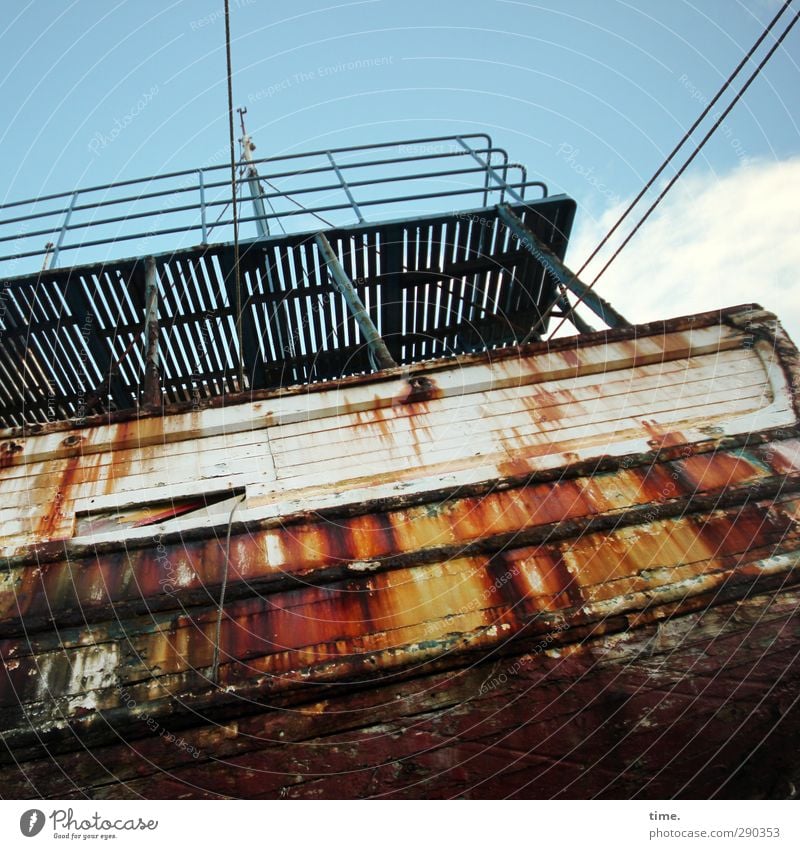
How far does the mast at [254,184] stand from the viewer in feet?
26.0

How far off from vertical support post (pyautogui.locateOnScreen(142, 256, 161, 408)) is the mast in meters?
1.40

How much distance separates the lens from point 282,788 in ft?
8.64

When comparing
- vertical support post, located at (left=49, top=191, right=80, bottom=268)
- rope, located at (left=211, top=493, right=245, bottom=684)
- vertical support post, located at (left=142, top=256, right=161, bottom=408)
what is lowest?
rope, located at (left=211, top=493, right=245, bottom=684)

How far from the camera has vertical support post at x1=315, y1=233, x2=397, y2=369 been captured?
5344 mm

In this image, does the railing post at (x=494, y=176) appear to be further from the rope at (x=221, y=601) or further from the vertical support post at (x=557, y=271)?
the rope at (x=221, y=601)

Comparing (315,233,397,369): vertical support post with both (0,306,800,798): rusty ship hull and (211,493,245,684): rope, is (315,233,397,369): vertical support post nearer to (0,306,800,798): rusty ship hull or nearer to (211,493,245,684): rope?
(0,306,800,798): rusty ship hull

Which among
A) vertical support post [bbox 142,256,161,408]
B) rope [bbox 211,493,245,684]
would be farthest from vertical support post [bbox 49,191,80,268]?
rope [bbox 211,493,245,684]

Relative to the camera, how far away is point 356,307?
20.6ft

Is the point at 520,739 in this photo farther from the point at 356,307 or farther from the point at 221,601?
the point at 356,307

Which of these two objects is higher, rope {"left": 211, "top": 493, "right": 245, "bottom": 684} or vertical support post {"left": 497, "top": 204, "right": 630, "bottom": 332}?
vertical support post {"left": 497, "top": 204, "right": 630, "bottom": 332}

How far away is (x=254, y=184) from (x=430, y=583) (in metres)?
9.41

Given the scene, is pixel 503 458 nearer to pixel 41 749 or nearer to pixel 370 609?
pixel 370 609

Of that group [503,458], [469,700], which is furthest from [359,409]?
[469,700]

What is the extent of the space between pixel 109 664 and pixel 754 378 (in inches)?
182
